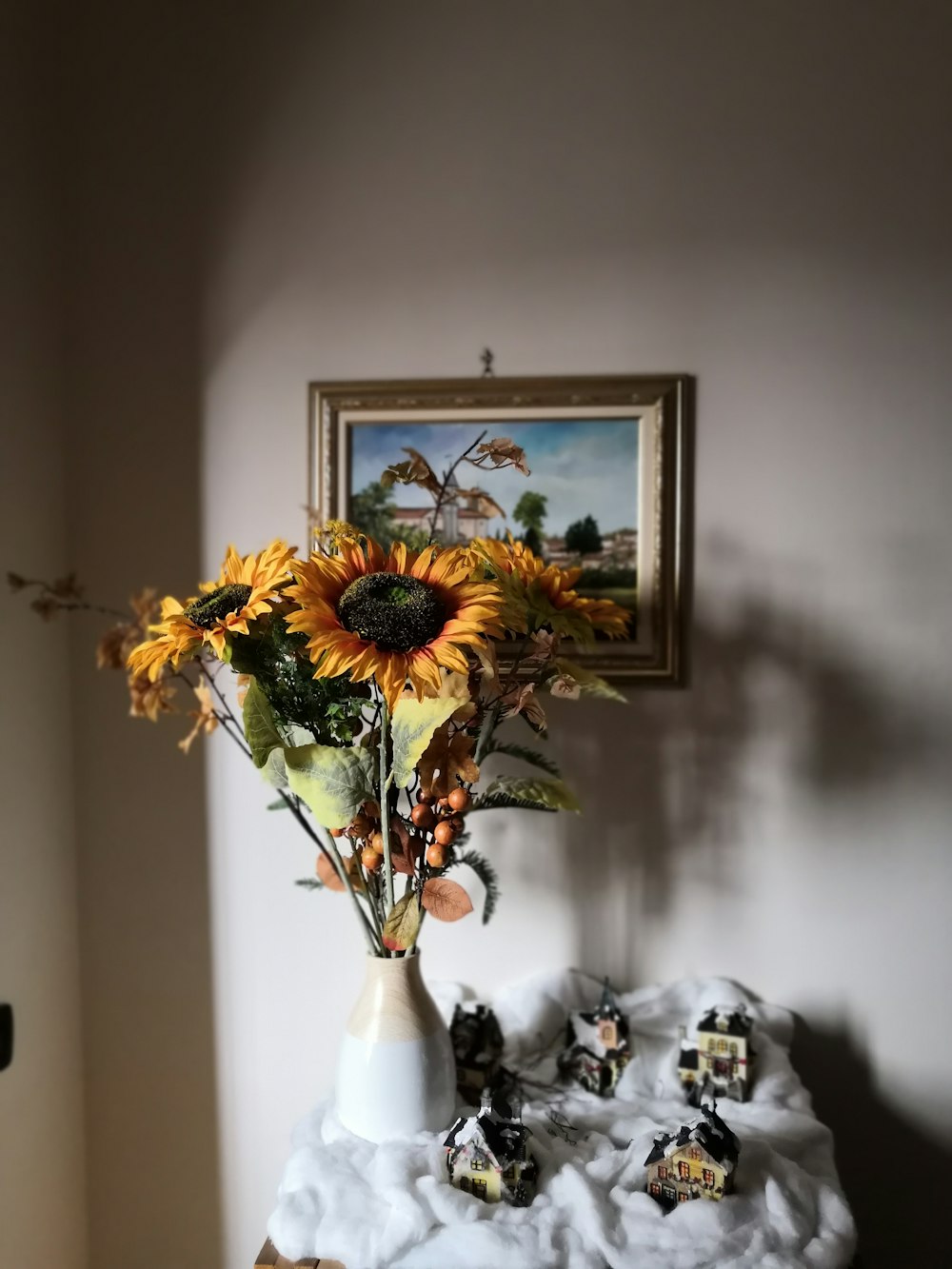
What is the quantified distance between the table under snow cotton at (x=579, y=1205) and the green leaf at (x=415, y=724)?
16.2 inches

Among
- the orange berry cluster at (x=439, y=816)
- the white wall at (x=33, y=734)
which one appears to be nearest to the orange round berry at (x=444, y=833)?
the orange berry cluster at (x=439, y=816)

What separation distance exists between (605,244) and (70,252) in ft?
2.56

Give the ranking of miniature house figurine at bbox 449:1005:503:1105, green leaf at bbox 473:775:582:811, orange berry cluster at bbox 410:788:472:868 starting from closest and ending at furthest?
orange berry cluster at bbox 410:788:472:868
green leaf at bbox 473:775:582:811
miniature house figurine at bbox 449:1005:503:1105

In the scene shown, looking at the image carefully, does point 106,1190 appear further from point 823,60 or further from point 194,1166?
point 823,60

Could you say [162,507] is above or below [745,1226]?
above

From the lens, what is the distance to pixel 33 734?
1275mm

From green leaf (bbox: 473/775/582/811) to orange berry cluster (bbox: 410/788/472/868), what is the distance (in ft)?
0.23

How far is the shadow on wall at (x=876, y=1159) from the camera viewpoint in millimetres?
1267

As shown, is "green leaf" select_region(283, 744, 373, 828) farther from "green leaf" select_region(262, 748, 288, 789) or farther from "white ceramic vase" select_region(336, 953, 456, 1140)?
"white ceramic vase" select_region(336, 953, 456, 1140)

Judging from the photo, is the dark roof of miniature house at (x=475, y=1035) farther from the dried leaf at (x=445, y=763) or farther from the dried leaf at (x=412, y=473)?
the dried leaf at (x=412, y=473)

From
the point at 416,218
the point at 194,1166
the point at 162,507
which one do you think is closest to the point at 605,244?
the point at 416,218

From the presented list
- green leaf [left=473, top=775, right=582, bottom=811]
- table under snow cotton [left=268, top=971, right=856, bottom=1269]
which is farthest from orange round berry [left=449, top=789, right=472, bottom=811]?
table under snow cotton [left=268, top=971, right=856, bottom=1269]

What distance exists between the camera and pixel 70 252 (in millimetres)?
1325

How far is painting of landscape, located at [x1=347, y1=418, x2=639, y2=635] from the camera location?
126 centimetres
